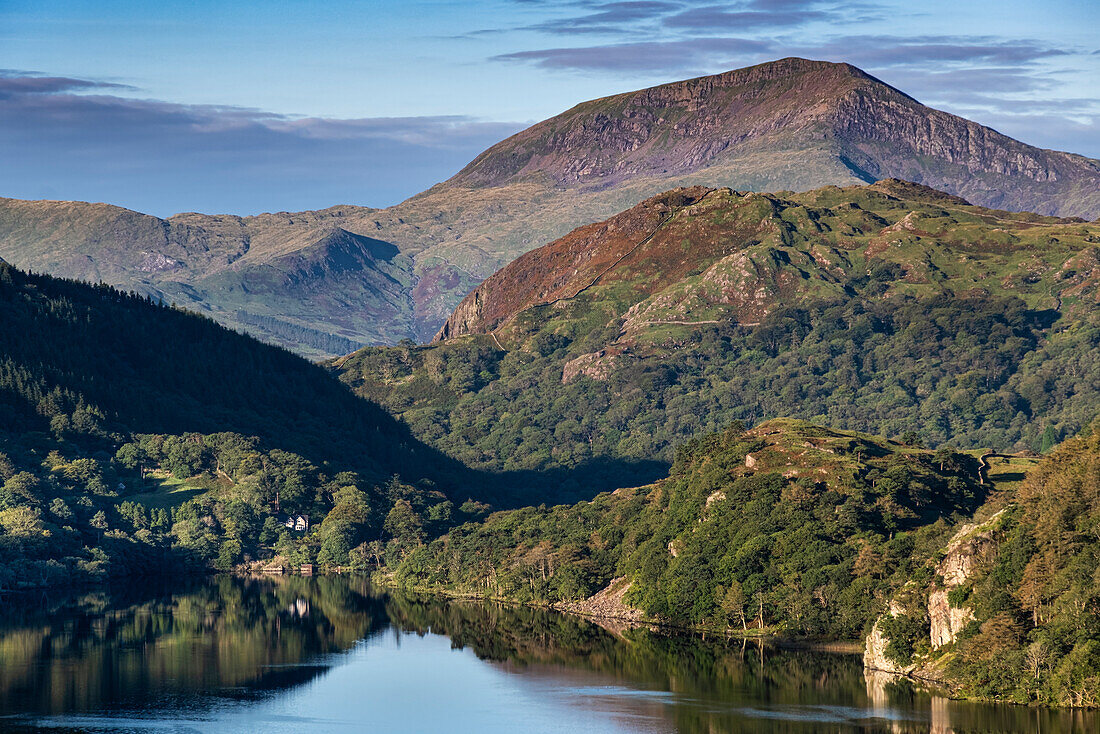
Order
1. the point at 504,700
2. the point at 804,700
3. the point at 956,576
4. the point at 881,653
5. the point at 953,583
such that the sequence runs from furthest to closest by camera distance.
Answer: the point at 881,653
the point at 504,700
the point at 956,576
the point at 953,583
the point at 804,700

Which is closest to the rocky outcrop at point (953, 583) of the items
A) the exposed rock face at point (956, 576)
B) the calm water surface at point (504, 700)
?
the exposed rock face at point (956, 576)

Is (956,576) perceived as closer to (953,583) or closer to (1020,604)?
(953,583)

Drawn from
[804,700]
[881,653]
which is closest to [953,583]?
[881,653]

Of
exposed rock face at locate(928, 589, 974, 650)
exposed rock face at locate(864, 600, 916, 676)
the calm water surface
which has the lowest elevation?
the calm water surface

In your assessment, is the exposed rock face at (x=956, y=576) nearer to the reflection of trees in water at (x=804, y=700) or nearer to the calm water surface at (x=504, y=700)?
the reflection of trees in water at (x=804, y=700)

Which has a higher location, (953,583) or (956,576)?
(956,576)

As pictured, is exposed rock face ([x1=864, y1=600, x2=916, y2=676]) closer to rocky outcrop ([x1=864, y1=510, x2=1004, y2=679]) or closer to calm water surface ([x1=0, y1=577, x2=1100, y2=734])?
rocky outcrop ([x1=864, y1=510, x2=1004, y2=679])

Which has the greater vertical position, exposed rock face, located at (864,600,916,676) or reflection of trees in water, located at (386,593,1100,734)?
exposed rock face, located at (864,600,916,676)

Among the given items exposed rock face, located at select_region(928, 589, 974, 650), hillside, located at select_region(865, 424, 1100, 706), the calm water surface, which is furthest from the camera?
exposed rock face, located at select_region(928, 589, 974, 650)

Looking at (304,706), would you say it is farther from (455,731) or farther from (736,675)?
(736,675)

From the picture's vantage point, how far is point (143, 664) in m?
199

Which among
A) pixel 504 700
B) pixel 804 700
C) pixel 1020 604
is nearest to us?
pixel 1020 604

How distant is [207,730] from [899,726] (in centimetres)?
6693

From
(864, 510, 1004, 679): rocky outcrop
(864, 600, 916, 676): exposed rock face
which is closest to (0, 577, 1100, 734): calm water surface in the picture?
(864, 600, 916, 676): exposed rock face
